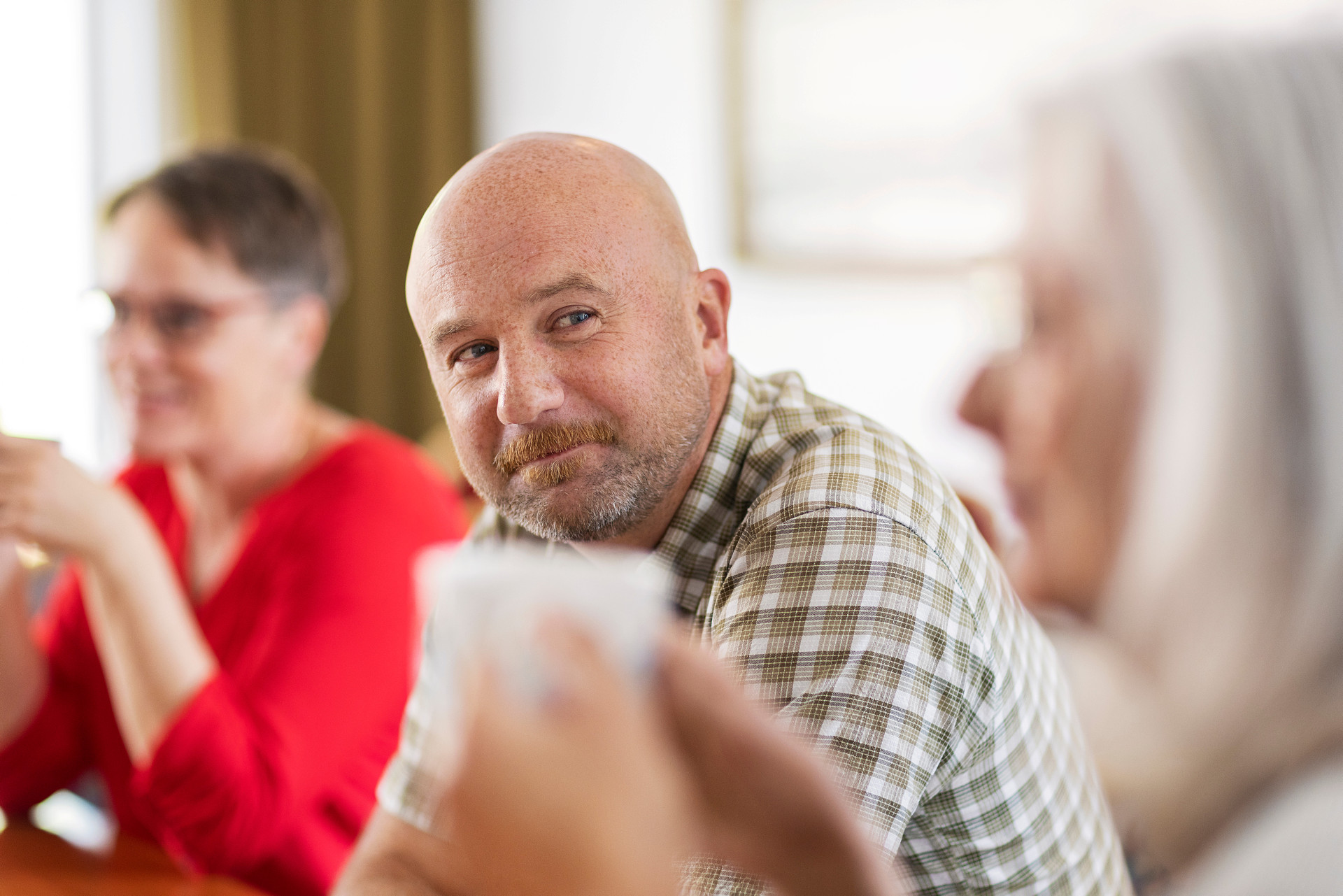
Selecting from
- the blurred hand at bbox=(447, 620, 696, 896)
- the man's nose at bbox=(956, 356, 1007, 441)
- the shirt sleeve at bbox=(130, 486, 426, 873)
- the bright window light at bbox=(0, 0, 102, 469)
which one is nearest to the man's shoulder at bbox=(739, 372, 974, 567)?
the man's nose at bbox=(956, 356, 1007, 441)

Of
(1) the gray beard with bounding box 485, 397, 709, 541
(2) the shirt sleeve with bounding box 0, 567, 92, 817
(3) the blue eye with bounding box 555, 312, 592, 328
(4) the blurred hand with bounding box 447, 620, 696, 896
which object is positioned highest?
(3) the blue eye with bounding box 555, 312, 592, 328

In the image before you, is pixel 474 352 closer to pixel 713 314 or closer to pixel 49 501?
pixel 713 314

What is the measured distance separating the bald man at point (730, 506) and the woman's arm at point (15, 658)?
94 centimetres

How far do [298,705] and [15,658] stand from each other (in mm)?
467

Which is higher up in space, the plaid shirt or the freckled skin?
the freckled skin

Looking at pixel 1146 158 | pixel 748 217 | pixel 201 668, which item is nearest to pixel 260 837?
pixel 201 668

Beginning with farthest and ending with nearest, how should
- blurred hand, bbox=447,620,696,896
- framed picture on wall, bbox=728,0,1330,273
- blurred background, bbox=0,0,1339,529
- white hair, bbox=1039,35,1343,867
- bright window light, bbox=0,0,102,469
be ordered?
1. bright window light, bbox=0,0,102,469
2. blurred background, bbox=0,0,1339,529
3. framed picture on wall, bbox=728,0,1330,273
4. white hair, bbox=1039,35,1343,867
5. blurred hand, bbox=447,620,696,896

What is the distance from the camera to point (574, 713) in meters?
0.29

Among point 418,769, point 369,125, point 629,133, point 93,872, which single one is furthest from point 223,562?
point 369,125

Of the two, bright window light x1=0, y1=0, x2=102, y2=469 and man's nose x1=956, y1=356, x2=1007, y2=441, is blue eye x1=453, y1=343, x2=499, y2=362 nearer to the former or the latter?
man's nose x1=956, y1=356, x2=1007, y2=441

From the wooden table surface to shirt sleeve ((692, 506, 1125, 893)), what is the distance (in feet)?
2.11

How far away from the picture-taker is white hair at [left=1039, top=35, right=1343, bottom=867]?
2.00ft

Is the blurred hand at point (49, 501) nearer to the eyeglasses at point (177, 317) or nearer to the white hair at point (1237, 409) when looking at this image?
the eyeglasses at point (177, 317)

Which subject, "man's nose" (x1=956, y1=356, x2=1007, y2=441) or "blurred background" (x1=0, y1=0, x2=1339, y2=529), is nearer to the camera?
"man's nose" (x1=956, y1=356, x2=1007, y2=441)
